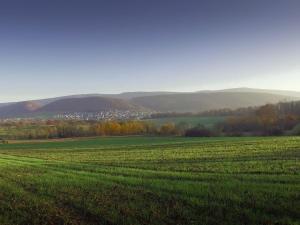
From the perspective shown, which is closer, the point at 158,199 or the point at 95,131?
the point at 158,199

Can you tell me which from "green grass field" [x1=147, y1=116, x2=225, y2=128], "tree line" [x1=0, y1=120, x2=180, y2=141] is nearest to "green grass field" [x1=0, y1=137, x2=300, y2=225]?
"green grass field" [x1=147, y1=116, x2=225, y2=128]

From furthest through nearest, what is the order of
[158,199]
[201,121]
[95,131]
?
[201,121]
[95,131]
[158,199]

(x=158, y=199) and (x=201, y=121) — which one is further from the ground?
(x=158, y=199)

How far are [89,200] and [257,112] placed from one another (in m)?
111

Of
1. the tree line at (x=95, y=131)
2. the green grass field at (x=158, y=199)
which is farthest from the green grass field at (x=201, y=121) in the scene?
the green grass field at (x=158, y=199)

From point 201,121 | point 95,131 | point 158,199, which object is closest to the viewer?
point 158,199

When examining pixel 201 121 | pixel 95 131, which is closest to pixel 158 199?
pixel 95 131

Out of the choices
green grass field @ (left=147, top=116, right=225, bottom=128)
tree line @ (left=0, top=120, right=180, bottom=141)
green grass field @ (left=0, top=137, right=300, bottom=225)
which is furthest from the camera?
green grass field @ (left=147, top=116, right=225, bottom=128)

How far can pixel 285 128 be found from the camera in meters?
96.6

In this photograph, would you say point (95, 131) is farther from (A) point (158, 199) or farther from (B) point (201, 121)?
(A) point (158, 199)

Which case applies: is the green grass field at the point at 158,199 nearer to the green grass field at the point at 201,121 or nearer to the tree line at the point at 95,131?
the green grass field at the point at 201,121

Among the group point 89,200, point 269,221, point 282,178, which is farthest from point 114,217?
point 282,178

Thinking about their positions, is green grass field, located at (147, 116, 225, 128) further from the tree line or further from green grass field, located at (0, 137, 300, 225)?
green grass field, located at (0, 137, 300, 225)

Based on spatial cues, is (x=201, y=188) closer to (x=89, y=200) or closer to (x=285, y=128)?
(x=89, y=200)
